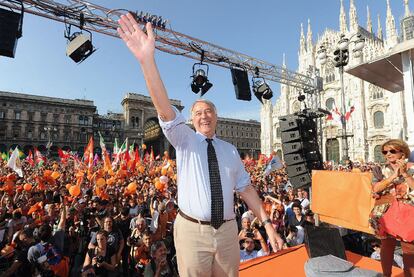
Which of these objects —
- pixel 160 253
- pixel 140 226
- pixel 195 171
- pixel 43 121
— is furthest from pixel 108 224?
pixel 43 121

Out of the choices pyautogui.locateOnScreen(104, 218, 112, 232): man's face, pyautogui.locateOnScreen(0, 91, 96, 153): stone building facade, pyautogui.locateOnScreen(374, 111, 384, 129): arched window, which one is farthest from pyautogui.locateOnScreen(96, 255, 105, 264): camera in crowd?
pyautogui.locateOnScreen(0, 91, 96, 153): stone building facade

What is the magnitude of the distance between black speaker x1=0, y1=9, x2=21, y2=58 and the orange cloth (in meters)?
7.75

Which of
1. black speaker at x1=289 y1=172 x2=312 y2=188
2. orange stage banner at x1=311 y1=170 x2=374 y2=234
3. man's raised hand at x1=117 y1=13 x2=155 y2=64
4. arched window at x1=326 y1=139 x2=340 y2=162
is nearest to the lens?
man's raised hand at x1=117 y1=13 x2=155 y2=64

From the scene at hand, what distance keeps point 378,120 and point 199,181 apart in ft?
137

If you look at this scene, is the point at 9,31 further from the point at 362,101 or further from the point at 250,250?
the point at 362,101

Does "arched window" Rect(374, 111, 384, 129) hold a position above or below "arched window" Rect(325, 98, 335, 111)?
below

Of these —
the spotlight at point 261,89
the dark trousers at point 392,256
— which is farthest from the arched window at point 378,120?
the dark trousers at point 392,256

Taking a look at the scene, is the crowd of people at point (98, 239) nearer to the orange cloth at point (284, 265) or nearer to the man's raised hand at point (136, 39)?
the orange cloth at point (284, 265)

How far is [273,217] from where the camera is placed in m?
6.33

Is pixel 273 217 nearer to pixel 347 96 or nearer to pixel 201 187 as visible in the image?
pixel 201 187

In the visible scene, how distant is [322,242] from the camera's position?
3080mm

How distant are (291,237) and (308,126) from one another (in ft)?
10.2

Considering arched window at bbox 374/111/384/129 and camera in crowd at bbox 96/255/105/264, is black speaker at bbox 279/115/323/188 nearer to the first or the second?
camera in crowd at bbox 96/255/105/264

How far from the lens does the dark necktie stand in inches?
73.9
